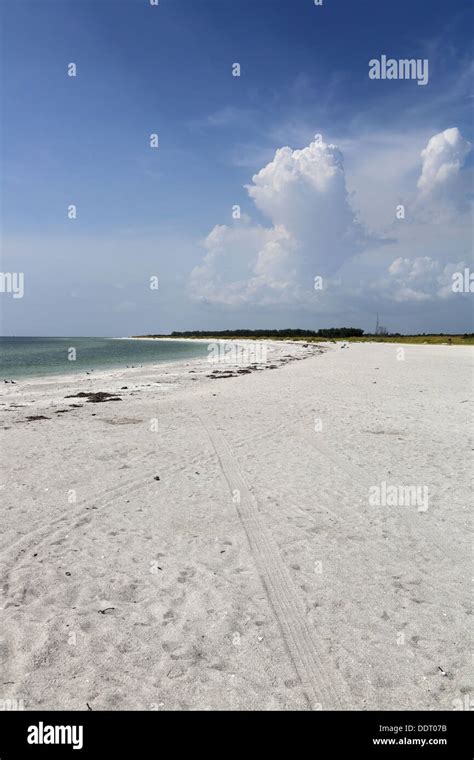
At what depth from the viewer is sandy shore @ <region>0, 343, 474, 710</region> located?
171 inches

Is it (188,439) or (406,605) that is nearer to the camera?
(406,605)

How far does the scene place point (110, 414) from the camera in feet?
62.3

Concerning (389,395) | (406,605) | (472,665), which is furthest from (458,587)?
(389,395)

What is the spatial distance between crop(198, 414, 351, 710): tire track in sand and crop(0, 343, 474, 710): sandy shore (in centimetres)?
2

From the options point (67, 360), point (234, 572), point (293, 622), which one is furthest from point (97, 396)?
point (67, 360)

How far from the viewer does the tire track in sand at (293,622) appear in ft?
13.8

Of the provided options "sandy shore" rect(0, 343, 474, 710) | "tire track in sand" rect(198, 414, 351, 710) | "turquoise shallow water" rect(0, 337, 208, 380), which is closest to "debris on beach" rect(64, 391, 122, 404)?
"sandy shore" rect(0, 343, 474, 710)

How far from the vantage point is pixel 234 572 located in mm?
6344

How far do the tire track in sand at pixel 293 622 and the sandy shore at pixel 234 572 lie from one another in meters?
0.02

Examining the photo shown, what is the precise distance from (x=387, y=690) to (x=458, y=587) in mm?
2414

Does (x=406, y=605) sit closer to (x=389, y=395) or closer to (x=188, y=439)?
(x=188, y=439)

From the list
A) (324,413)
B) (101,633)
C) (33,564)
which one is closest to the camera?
(101,633)

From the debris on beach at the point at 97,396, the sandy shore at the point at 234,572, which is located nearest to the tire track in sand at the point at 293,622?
the sandy shore at the point at 234,572

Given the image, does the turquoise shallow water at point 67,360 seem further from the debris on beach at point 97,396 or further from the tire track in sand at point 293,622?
the tire track in sand at point 293,622
